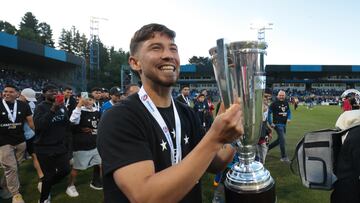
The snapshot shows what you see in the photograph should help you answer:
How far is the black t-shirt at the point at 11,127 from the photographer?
5402 mm

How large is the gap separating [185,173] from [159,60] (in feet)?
2.07

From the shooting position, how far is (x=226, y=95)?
55.8 inches

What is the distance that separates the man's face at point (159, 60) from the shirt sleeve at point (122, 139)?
0.22 m

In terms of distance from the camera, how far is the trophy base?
1.37m

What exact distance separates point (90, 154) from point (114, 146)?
518 cm

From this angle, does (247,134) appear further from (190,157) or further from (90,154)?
(90,154)

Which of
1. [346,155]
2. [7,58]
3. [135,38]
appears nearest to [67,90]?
[135,38]

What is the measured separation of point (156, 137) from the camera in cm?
149

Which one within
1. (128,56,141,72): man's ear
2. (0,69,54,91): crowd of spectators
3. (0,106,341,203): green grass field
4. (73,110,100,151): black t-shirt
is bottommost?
(0,106,341,203): green grass field

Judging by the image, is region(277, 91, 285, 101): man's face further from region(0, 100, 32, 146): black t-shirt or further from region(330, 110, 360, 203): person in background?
region(330, 110, 360, 203): person in background

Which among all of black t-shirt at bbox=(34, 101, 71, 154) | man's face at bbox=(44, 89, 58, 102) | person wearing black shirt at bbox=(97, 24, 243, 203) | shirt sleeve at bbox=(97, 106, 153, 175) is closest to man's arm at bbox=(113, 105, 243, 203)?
person wearing black shirt at bbox=(97, 24, 243, 203)

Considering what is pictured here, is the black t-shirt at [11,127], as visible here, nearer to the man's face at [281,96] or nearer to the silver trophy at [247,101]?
the silver trophy at [247,101]

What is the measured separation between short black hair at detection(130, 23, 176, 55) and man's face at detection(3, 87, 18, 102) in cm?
486

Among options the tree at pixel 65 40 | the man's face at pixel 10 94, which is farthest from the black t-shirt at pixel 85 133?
the tree at pixel 65 40
